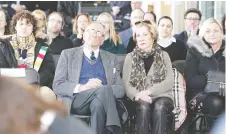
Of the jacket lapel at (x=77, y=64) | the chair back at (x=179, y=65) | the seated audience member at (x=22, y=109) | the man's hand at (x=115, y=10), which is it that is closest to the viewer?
the seated audience member at (x=22, y=109)

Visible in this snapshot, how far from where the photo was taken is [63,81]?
534 centimetres

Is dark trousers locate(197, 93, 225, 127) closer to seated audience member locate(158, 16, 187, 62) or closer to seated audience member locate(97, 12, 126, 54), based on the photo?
seated audience member locate(158, 16, 187, 62)

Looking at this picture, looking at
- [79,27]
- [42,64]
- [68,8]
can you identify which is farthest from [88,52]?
[68,8]

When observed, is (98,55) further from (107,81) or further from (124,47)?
(124,47)

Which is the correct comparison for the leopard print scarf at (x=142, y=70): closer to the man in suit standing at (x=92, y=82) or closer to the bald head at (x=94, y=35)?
the man in suit standing at (x=92, y=82)

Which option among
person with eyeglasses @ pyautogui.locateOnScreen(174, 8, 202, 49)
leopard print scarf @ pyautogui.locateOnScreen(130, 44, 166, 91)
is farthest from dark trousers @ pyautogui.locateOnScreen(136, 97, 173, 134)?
person with eyeglasses @ pyautogui.locateOnScreen(174, 8, 202, 49)

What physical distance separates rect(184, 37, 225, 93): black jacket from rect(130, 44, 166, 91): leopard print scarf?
0.34 metres

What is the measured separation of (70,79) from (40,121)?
428 centimetres

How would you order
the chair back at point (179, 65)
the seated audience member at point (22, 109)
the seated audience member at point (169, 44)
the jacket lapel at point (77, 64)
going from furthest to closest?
the seated audience member at point (169, 44) < the chair back at point (179, 65) < the jacket lapel at point (77, 64) < the seated audience member at point (22, 109)

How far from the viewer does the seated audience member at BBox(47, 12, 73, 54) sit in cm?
678

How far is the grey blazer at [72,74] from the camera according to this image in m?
5.29

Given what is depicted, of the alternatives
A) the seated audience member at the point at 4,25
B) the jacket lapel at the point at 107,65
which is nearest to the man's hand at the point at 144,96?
the jacket lapel at the point at 107,65

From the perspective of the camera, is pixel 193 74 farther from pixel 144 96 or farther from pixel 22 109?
pixel 22 109

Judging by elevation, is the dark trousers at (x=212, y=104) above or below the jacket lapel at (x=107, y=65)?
below
